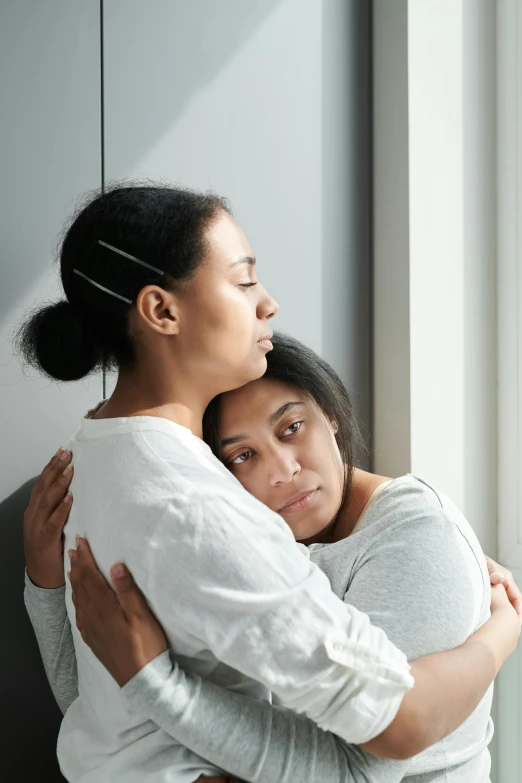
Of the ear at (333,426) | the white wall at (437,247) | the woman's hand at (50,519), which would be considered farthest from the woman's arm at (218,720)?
the white wall at (437,247)

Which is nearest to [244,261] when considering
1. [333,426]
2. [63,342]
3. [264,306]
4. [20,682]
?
[264,306]

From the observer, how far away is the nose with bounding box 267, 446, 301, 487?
4.27ft

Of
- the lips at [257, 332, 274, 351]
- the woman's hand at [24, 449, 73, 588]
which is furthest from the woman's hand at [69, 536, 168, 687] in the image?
the lips at [257, 332, 274, 351]

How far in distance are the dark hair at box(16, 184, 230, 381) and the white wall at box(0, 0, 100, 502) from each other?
0.92 ft

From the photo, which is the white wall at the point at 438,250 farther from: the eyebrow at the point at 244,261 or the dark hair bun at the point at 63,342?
the dark hair bun at the point at 63,342

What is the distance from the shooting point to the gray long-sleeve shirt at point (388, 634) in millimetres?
957

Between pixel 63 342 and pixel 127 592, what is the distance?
1.32 ft

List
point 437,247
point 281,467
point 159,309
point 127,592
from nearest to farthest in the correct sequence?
point 127,592 → point 159,309 → point 281,467 → point 437,247

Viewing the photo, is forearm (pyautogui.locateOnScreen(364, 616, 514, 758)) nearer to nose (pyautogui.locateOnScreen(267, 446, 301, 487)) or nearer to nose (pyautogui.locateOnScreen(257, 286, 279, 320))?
nose (pyautogui.locateOnScreen(267, 446, 301, 487))

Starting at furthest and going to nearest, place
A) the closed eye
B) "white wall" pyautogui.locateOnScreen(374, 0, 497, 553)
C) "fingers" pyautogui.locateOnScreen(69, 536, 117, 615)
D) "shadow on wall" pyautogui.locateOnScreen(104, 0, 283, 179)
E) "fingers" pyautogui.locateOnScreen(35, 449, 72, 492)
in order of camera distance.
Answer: "white wall" pyautogui.locateOnScreen(374, 0, 497, 553), "shadow on wall" pyautogui.locateOnScreen(104, 0, 283, 179), the closed eye, "fingers" pyautogui.locateOnScreen(35, 449, 72, 492), "fingers" pyautogui.locateOnScreen(69, 536, 117, 615)

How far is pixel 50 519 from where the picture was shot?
3.96ft

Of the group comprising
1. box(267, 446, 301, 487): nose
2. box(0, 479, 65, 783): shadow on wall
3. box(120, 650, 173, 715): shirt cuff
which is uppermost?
box(267, 446, 301, 487): nose

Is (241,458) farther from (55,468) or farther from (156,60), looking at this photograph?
(156,60)

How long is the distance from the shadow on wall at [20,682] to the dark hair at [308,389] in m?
0.38
